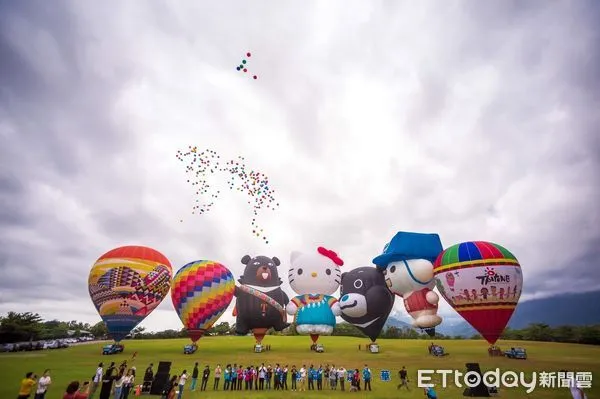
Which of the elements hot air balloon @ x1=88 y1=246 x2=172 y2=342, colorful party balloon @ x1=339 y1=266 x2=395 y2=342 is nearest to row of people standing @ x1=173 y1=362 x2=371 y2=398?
colorful party balloon @ x1=339 y1=266 x2=395 y2=342

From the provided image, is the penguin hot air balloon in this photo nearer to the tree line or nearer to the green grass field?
the green grass field

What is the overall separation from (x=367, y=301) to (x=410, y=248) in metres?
4.41

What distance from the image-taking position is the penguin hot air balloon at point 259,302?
24766 millimetres

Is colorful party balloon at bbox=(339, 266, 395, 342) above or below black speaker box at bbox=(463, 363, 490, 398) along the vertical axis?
above

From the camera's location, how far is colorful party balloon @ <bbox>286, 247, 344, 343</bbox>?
81.6 ft

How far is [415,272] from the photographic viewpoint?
23.0 m

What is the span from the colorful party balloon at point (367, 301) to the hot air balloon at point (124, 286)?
12.4 metres

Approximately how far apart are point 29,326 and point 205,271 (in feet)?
95.7

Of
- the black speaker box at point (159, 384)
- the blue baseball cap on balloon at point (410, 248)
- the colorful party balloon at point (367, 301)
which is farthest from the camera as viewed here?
the colorful party balloon at point (367, 301)

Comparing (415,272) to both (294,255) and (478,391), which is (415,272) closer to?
(294,255)

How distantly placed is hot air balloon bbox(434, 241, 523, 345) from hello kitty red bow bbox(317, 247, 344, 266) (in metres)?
9.15

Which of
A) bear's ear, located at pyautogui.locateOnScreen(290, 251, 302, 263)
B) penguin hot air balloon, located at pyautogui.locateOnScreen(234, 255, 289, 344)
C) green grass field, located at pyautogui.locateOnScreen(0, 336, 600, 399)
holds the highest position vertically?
bear's ear, located at pyautogui.locateOnScreen(290, 251, 302, 263)

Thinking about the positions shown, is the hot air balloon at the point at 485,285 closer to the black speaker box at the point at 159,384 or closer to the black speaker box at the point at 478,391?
the black speaker box at the point at 478,391

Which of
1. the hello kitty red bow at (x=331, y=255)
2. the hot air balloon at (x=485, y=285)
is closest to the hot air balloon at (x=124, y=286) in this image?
the hello kitty red bow at (x=331, y=255)
